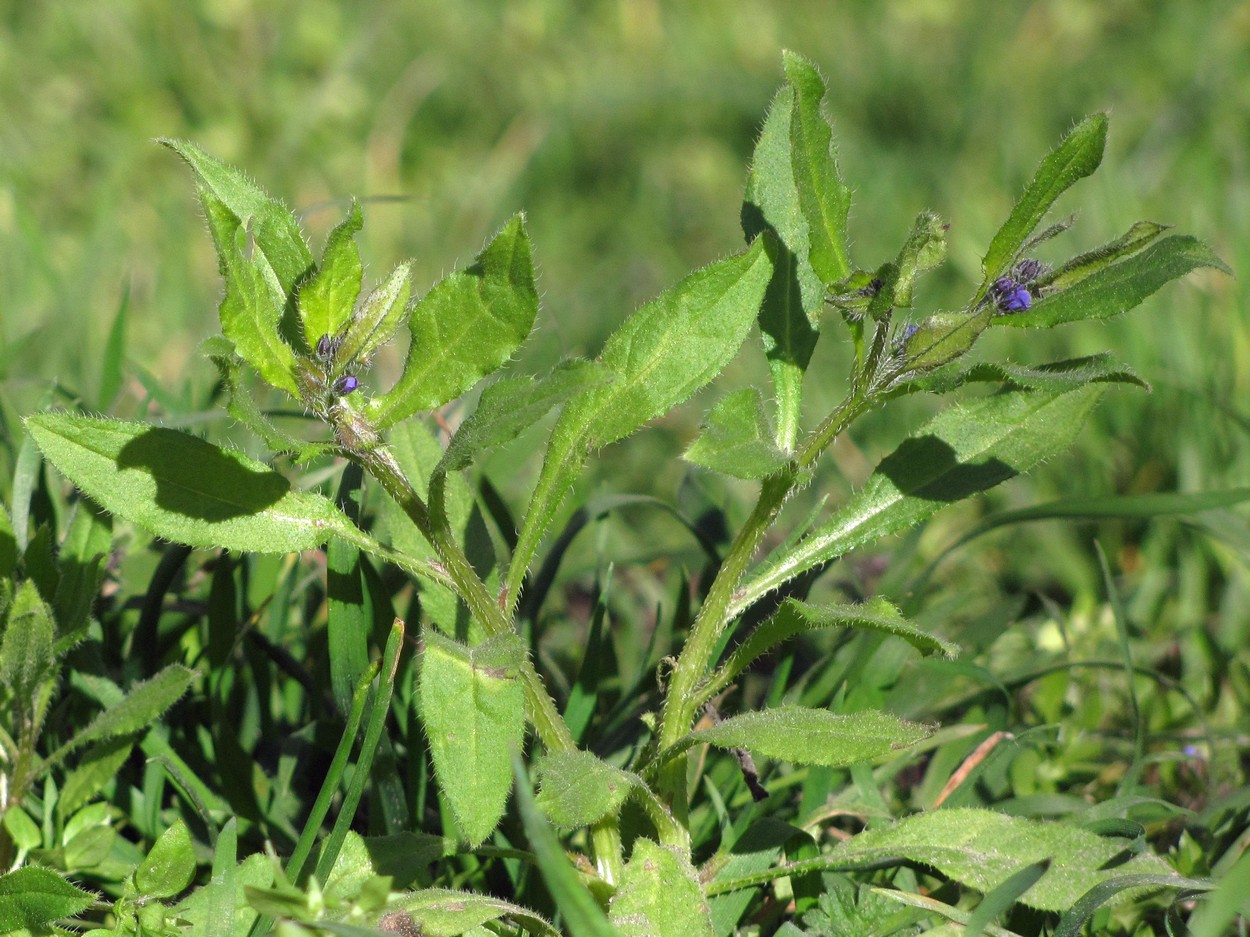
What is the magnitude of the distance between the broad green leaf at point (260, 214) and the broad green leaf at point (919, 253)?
71 centimetres

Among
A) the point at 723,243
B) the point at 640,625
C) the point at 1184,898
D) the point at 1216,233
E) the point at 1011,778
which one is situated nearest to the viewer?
the point at 1184,898

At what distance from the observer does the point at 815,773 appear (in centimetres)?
194

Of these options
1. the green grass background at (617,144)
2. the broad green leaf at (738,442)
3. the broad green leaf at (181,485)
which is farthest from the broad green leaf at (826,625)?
the green grass background at (617,144)

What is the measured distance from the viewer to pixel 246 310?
4.72ft

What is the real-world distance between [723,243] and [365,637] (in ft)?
10.5

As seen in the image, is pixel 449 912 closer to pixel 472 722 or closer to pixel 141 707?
pixel 472 722

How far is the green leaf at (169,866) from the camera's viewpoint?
5.48 feet

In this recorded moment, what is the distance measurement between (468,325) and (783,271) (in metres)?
0.52

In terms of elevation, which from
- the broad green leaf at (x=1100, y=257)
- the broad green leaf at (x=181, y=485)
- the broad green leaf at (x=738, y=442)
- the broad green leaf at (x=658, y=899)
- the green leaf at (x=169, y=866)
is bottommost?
the green leaf at (x=169, y=866)

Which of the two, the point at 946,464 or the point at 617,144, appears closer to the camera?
the point at 946,464

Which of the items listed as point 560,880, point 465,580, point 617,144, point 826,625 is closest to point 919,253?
point 826,625

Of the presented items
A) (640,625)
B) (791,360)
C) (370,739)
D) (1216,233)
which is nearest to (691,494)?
(640,625)

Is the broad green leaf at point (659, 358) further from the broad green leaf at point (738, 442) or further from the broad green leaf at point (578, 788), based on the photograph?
the broad green leaf at point (578, 788)

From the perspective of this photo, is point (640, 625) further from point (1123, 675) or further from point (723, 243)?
point (723, 243)
